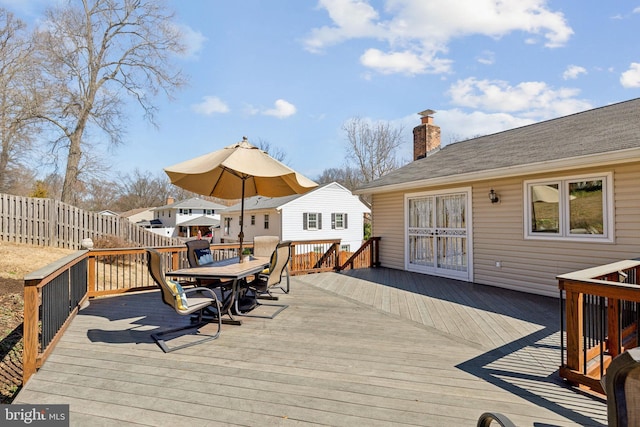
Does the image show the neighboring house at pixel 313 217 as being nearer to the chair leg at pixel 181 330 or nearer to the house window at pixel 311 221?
the house window at pixel 311 221

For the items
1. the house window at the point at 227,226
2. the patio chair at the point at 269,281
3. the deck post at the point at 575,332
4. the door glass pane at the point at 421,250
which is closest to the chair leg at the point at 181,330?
the patio chair at the point at 269,281

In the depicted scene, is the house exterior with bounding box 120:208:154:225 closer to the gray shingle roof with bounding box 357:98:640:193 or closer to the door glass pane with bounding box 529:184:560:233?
the gray shingle roof with bounding box 357:98:640:193

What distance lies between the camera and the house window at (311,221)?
20.0m

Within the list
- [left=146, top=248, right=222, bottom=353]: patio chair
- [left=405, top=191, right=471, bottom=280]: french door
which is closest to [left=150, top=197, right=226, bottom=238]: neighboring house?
[left=405, top=191, right=471, bottom=280]: french door

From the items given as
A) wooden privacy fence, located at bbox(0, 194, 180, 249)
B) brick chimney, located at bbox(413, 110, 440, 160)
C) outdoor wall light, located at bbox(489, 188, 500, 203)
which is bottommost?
wooden privacy fence, located at bbox(0, 194, 180, 249)

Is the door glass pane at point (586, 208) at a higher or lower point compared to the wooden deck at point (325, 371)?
higher

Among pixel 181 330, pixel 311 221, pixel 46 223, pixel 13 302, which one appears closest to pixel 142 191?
pixel 311 221

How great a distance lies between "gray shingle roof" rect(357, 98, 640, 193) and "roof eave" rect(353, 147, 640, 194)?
0.20ft

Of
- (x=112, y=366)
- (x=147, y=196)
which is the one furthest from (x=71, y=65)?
(x=147, y=196)

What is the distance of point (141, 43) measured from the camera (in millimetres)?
17438

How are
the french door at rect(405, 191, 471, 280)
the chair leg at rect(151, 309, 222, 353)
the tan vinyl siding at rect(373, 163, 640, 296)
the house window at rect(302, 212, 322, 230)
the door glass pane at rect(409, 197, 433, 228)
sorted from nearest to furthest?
1. the chair leg at rect(151, 309, 222, 353)
2. the tan vinyl siding at rect(373, 163, 640, 296)
3. the french door at rect(405, 191, 471, 280)
4. the door glass pane at rect(409, 197, 433, 228)
5. the house window at rect(302, 212, 322, 230)

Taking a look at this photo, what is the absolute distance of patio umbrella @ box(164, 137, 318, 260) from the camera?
4.45 metres

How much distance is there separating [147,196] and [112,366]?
4891 cm

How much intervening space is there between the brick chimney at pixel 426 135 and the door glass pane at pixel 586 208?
579cm
